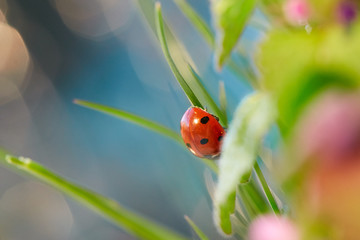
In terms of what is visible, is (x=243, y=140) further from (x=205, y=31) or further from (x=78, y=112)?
(x=78, y=112)

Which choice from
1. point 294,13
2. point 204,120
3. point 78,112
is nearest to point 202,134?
point 204,120

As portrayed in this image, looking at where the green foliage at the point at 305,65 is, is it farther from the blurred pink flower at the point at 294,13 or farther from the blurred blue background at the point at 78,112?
the blurred blue background at the point at 78,112

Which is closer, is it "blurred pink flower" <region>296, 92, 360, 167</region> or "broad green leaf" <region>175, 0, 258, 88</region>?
"blurred pink flower" <region>296, 92, 360, 167</region>

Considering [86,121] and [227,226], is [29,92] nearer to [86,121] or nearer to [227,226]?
[86,121]

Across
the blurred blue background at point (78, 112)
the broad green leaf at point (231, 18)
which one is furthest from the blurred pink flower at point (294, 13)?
the blurred blue background at point (78, 112)

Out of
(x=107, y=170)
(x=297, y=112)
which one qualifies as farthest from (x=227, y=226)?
(x=107, y=170)

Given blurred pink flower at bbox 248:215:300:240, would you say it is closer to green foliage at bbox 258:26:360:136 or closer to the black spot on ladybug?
green foliage at bbox 258:26:360:136

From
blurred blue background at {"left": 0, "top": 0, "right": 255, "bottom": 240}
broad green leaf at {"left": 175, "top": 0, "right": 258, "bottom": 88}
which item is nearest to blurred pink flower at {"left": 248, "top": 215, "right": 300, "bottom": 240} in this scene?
broad green leaf at {"left": 175, "top": 0, "right": 258, "bottom": 88}
